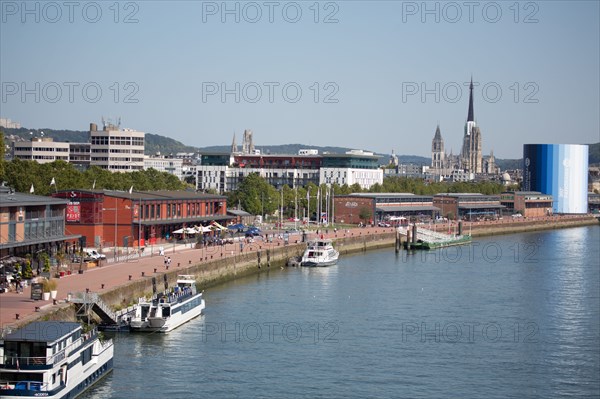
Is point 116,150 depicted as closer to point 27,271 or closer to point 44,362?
point 27,271

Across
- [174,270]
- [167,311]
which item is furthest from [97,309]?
[174,270]

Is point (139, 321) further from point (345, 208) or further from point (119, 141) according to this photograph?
point (119, 141)

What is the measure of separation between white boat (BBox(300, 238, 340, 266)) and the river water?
18.8 ft

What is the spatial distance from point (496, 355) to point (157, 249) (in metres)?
26.8

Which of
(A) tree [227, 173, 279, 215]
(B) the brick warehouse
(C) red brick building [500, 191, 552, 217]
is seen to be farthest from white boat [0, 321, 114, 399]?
(C) red brick building [500, 191, 552, 217]

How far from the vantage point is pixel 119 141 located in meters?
119

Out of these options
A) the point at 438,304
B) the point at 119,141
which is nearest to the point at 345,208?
the point at 119,141

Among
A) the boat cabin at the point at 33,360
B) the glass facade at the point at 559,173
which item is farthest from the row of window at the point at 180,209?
the glass facade at the point at 559,173

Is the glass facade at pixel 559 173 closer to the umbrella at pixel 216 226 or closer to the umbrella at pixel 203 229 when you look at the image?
the umbrella at pixel 216 226

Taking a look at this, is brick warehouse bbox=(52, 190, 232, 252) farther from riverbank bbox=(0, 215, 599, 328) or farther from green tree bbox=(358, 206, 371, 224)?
green tree bbox=(358, 206, 371, 224)

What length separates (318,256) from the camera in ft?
207

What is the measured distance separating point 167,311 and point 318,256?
2667 cm

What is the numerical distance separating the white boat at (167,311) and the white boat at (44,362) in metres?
8.05

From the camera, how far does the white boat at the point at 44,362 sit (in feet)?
82.8
